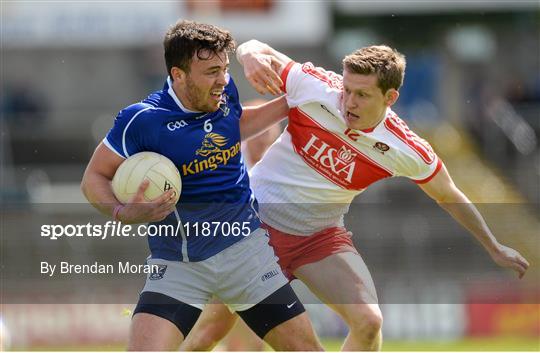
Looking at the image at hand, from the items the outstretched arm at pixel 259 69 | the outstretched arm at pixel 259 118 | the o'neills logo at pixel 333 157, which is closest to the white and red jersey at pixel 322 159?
the o'neills logo at pixel 333 157

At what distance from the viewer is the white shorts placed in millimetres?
6922

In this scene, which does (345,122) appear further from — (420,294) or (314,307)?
(420,294)

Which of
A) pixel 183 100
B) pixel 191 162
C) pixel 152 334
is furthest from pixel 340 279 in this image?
pixel 183 100

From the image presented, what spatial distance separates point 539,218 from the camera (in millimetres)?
18609

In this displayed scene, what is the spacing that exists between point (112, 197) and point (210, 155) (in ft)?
2.17

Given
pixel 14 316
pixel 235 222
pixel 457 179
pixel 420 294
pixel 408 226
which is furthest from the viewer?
pixel 457 179

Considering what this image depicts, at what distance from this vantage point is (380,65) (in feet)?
23.9

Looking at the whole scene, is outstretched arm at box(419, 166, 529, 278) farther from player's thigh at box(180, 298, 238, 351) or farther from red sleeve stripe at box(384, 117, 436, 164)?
player's thigh at box(180, 298, 238, 351)

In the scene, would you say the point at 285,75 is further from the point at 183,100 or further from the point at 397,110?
the point at 397,110

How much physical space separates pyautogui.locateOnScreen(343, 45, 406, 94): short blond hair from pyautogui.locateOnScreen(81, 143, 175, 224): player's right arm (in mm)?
1456

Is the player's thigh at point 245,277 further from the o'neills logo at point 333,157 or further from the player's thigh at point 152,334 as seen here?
the o'neills logo at point 333,157

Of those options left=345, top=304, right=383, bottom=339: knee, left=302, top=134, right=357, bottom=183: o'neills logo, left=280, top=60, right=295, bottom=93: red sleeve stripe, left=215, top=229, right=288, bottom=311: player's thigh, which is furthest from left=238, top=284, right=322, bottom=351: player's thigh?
left=280, top=60, right=295, bottom=93: red sleeve stripe

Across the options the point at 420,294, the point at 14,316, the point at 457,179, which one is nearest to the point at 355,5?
the point at 457,179

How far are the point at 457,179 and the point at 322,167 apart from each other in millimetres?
12529
